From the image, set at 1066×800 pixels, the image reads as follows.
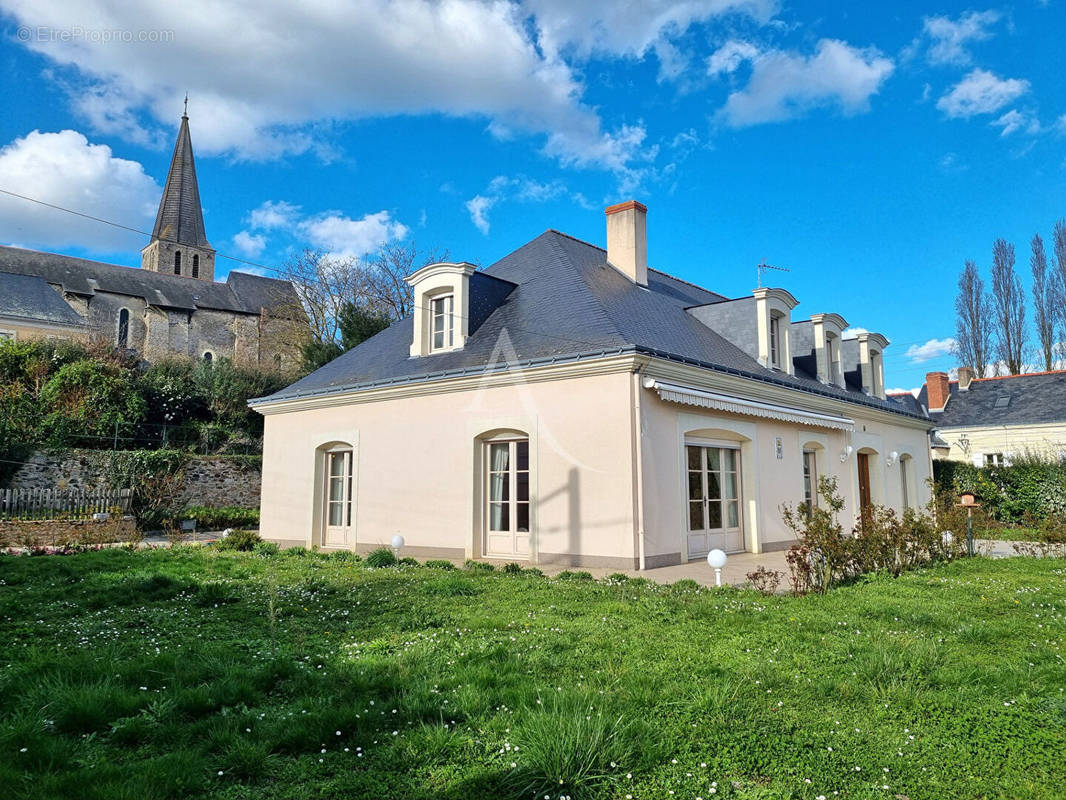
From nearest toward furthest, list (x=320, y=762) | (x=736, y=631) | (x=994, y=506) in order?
(x=320, y=762), (x=736, y=631), (x=994, y=506)

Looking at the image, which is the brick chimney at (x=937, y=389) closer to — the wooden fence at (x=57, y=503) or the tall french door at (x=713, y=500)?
the tall french door at (x=713, y=500)

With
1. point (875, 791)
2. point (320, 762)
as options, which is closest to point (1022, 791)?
point (875, 791)

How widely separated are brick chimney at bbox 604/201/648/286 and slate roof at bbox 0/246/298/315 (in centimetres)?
2937

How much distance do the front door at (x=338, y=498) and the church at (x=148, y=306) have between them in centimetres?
2141

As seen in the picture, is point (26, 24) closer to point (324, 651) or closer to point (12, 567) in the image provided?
point (12, 567)

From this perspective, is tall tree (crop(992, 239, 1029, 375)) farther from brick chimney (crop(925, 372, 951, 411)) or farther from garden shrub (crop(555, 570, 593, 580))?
garden shrub (crop(555, 570, 593, 580))

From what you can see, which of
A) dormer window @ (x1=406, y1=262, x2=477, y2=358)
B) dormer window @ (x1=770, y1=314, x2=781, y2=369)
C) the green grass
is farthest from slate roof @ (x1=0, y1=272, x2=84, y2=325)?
dormer window @ (x1=770, y1=314, x2=781, y2=369)

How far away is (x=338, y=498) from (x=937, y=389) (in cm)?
3085

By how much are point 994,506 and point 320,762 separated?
24.0 metres

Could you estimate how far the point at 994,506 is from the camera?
843 inches

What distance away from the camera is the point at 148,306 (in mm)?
48781

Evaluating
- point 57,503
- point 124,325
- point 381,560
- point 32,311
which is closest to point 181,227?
point 124,325

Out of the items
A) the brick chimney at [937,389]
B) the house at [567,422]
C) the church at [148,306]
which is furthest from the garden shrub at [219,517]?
the brick chimney at [937,389]

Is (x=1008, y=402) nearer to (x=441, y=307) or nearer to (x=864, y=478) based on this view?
(x=864, y=478)
